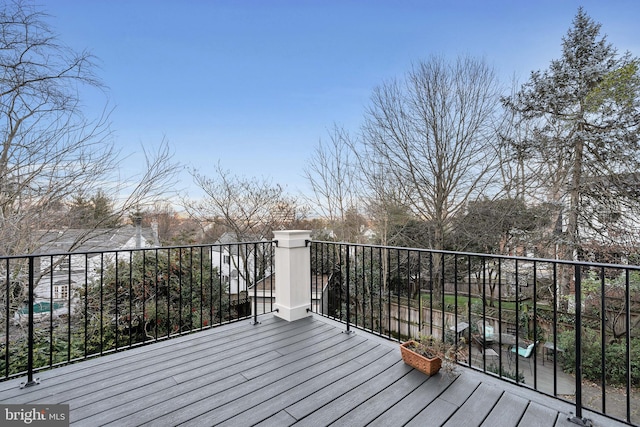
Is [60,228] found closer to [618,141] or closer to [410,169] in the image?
[410,169]

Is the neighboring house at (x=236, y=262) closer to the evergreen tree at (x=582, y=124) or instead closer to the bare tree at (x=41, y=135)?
the bare tree at (x=41, y=135)

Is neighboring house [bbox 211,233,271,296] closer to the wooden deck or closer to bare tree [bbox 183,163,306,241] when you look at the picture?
bare tree [bbox 183,163,306,241]

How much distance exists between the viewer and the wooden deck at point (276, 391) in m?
1.56

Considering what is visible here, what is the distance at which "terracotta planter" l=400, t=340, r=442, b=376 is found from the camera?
1.99 metres

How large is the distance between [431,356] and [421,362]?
91mm

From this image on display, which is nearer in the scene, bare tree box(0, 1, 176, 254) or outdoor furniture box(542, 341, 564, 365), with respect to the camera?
bare tree box(0, 1, 176, 254)

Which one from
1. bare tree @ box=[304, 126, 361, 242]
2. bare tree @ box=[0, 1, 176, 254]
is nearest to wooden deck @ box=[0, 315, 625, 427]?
bare tree @ box=[0, 1, 176, 254]

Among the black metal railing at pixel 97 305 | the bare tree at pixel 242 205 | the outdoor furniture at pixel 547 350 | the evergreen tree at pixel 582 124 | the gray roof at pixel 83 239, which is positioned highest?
the evergreen tree at pixel 582 124

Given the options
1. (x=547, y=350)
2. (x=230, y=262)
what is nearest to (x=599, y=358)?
(x=547, y=350)

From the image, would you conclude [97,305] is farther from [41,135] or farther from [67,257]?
[41,135]

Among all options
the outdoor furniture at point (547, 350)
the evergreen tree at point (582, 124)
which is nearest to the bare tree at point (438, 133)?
the evergreen tree at point (582, 124)

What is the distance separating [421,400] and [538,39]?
8743 millimetres

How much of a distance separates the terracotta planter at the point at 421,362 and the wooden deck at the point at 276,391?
0.04 metres

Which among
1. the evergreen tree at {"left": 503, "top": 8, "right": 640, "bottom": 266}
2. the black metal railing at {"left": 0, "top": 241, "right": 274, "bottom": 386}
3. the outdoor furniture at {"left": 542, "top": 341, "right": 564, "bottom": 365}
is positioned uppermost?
the evergreen tree at {"left": 503, "top": 8, "right": 640, "bottom": 266}
